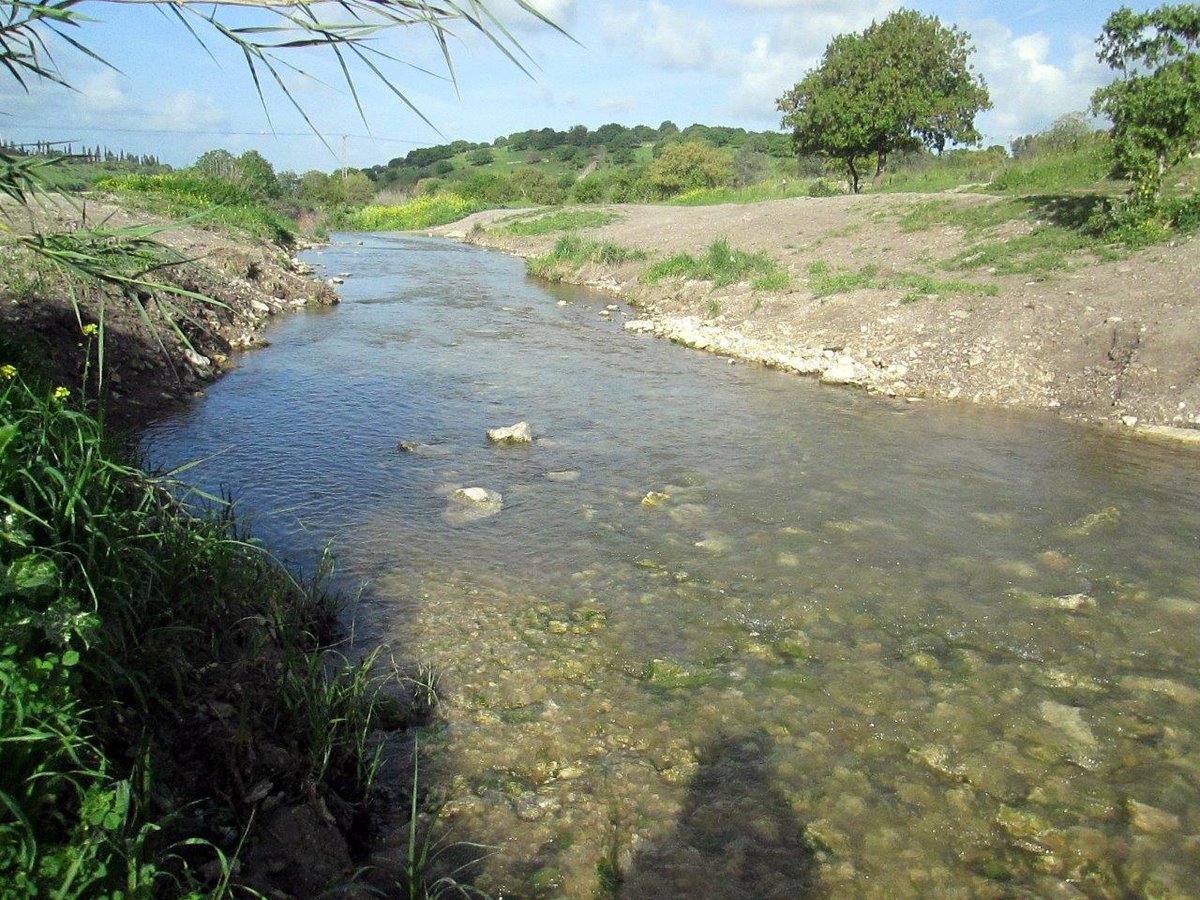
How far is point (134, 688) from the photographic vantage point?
3240mm

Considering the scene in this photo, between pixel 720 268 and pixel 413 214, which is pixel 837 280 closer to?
pixel 720 268

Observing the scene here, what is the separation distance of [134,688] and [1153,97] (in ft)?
56.4

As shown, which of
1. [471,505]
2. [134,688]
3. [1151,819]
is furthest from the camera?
[471,505]

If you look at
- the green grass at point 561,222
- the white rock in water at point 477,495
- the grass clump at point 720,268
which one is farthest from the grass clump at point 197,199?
the white rock in water at point 477,495

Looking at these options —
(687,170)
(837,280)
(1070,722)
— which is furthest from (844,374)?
(687,170)

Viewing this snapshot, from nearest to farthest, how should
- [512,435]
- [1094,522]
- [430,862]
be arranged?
[430,862] → [1094,522] → [512,435]

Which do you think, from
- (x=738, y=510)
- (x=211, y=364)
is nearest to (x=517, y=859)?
(x=738, y=510)

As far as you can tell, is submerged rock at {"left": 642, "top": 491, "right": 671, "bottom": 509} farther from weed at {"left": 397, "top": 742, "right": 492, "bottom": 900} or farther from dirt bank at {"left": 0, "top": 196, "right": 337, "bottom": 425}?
weed at {"left": 397, "top": 742, "right": 492, "bottom": 900}

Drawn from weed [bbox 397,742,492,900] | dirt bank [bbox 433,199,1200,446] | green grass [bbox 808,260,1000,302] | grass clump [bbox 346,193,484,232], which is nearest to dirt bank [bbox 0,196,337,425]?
weed [bbox 397,742,492,900]

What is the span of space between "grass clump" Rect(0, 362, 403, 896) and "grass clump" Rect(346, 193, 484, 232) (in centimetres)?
5384

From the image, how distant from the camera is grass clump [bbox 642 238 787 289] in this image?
18328 mm

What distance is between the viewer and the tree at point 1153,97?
44.3 feet

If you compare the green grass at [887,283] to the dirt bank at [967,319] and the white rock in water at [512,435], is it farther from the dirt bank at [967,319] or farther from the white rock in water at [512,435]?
the white rock in water at [512,435]

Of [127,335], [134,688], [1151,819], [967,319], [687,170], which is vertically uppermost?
[687,170]
